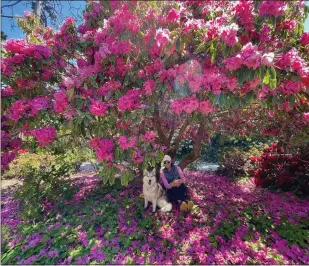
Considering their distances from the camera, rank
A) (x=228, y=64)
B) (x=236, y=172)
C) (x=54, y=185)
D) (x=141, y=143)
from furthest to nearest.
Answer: (x=236, y=172) → (x=54, y=185) → (x=141, y=143) → (x=228, y=64)

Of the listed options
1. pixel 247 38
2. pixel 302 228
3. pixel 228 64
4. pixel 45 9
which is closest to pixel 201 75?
pixel 228 64

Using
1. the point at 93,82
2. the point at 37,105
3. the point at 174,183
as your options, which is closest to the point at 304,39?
the point at 93,82

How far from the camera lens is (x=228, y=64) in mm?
1964

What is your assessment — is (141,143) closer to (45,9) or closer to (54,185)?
(54,185)

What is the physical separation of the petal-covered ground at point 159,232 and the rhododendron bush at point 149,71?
919 millimetres

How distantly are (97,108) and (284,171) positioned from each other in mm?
4105

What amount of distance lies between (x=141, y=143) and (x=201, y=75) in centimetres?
93

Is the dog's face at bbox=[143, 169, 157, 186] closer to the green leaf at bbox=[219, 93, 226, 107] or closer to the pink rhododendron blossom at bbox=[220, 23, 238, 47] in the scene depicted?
the green leaf at bbox=[219, 93, 226, 107]

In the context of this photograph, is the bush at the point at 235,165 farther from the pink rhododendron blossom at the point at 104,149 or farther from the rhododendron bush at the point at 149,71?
the pink rhododendron blossom at the point at 104,149

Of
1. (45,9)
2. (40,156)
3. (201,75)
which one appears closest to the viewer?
(201,75)

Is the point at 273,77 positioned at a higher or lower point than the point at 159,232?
higher

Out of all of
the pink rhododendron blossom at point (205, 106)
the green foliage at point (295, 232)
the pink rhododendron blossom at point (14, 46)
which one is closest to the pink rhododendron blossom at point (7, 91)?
the pink rhododendron blossom at point (14, 46)

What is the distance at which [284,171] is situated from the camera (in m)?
4.68

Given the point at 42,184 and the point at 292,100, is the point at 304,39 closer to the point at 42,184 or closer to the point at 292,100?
the point at 292,100
